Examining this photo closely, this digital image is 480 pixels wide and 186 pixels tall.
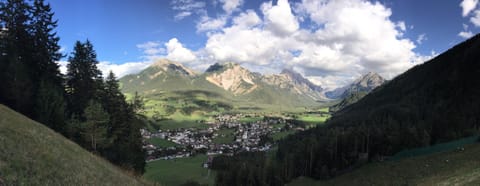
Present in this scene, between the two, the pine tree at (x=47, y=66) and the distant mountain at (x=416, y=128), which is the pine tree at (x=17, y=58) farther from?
the distant mountain at (x=416, y=128)

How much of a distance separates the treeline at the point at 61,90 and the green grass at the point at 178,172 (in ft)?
217

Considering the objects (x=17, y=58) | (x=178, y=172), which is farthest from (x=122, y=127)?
(x=178, y=172)

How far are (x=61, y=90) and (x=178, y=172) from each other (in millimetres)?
93070

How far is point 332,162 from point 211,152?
115889 mm

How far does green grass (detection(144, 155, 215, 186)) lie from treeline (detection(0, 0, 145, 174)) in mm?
66114

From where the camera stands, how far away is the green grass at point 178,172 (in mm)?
122312

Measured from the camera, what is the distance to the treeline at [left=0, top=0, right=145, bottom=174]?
4109 cm

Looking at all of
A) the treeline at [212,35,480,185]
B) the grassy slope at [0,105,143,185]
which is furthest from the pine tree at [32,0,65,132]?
the treeline at [212,35,480,185]

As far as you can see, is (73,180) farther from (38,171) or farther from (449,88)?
(449,88)

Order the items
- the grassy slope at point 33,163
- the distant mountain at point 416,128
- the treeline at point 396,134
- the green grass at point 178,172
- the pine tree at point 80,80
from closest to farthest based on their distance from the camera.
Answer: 1. the grassy slope at point 33,163
2. the pine tree at point 80,80
3. the distant mountain at point 416,128
4. the treeline at point 396,134
5. the green grass at point 178,172

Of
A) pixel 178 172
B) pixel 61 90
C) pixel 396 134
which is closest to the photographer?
pixel 61 90

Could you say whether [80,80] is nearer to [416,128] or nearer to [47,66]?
[47,66]

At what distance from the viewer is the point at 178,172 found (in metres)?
133

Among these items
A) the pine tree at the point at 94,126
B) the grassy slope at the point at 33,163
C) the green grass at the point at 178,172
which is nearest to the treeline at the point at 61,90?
the pine tree at the point at 94,126
